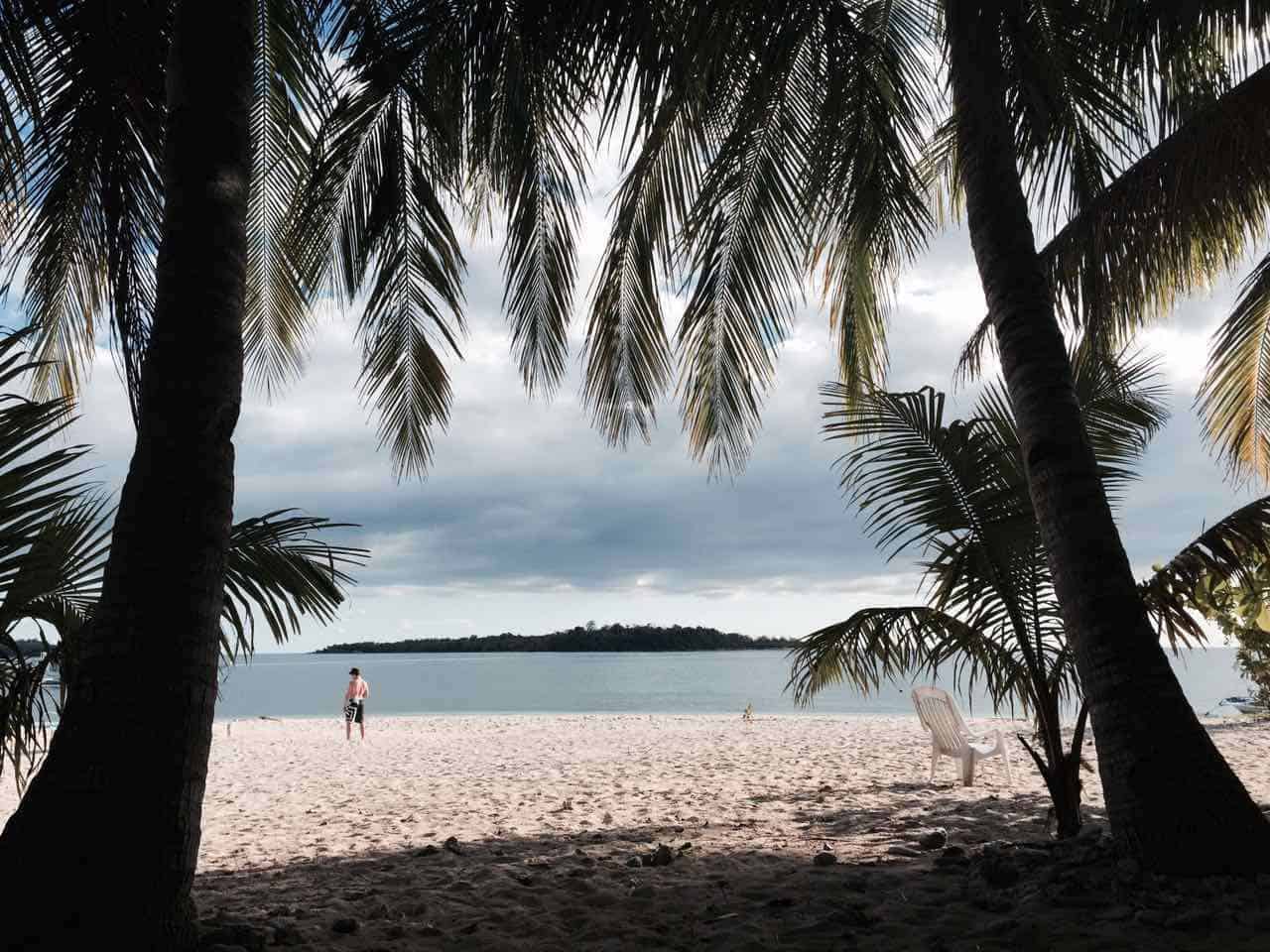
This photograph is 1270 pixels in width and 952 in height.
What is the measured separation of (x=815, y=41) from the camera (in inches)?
187

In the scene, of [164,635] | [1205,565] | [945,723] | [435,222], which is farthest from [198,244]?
[945,723]

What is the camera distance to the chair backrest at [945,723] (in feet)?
23.9

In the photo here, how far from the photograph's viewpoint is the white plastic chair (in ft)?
23.6

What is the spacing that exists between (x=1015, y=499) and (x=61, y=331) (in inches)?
236

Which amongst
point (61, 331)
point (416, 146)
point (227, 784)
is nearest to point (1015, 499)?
point (416, 146)

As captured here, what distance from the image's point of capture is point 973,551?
4.55 metres

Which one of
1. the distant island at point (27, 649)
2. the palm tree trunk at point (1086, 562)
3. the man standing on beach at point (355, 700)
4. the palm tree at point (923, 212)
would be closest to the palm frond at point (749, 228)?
the palm tree at point (923, 212)

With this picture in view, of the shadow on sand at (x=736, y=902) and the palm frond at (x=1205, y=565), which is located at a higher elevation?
the palm frond at (x=1205, y=565)

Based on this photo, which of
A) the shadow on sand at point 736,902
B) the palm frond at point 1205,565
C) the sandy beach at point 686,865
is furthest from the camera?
the palm frond at point 1205,565

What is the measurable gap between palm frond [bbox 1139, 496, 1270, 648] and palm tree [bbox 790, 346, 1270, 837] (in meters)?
0.15

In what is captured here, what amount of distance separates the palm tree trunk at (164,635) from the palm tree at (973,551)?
2.91m

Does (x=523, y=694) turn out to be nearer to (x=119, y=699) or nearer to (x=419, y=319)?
(x=419, y=319)

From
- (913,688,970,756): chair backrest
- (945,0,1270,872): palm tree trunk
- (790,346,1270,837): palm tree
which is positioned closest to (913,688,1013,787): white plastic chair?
(913,688,970,756): chair backrest

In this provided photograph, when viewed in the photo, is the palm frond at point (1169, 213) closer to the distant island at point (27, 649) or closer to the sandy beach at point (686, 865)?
the sandy beach at point (686, 865)
